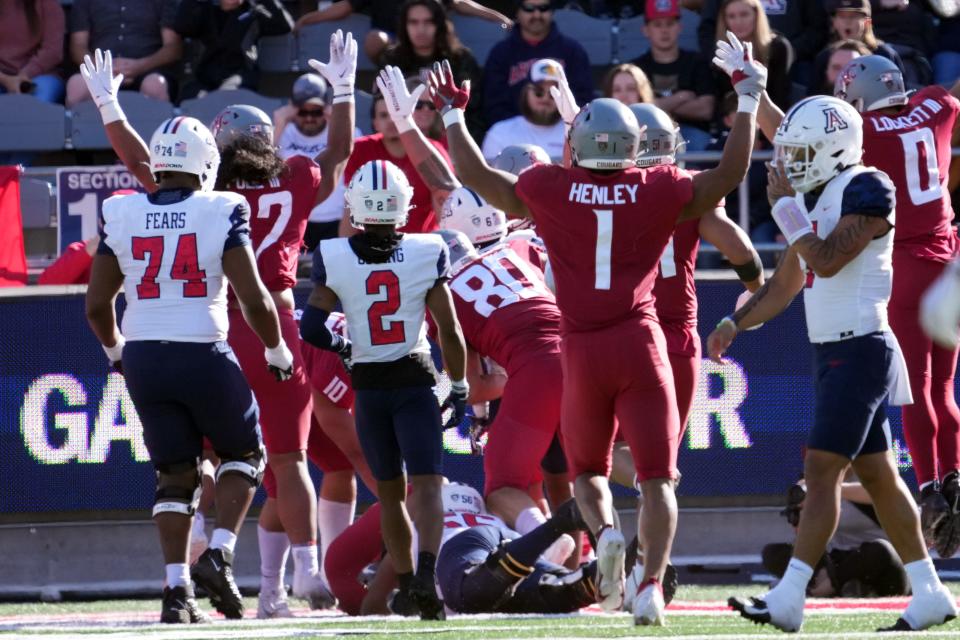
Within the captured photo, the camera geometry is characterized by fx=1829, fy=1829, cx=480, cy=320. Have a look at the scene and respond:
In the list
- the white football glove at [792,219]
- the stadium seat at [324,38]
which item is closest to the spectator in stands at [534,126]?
the stadium seat at [324,38]

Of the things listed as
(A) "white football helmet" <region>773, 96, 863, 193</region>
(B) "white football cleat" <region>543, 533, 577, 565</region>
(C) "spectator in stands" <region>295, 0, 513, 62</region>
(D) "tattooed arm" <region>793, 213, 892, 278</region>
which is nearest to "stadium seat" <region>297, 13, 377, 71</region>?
(C) "spectator in stands" <region>295, 0, 513, 62</region>

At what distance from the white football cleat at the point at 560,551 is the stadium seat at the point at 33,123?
6.17m

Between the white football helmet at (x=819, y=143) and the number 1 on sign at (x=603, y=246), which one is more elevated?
the white football helmet at (x=819, y=143)

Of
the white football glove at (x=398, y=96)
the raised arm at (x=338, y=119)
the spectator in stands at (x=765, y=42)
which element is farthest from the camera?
the spectator in stands at (x=765, y=42)

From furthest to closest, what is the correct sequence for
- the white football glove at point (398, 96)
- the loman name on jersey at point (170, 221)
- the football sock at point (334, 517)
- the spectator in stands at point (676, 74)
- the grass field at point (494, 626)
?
the spectator in stands at point (676, 74) < the football sock at point (334, 517) < the white football glove at point (398, 96) < the loman name on jersey at point (170, 221) < the grass field at point (494, 626)

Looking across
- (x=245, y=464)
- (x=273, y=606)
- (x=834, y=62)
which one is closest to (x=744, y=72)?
(x=245, y=464)

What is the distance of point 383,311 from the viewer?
709cm

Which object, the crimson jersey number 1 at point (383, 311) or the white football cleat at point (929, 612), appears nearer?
the white football cleat at point (929, 612)

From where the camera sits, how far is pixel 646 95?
1011 centimetres

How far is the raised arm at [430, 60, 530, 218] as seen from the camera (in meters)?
6.70

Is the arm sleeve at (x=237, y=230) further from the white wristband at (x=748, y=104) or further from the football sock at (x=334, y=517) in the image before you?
the football sock at (x=334, y=517)

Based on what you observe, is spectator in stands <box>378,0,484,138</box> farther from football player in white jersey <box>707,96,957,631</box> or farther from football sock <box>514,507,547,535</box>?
football player in white jersey <box>707,96,957,631</box>

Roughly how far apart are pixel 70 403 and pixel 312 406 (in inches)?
66.5

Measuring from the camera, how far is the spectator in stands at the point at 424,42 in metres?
11.3
